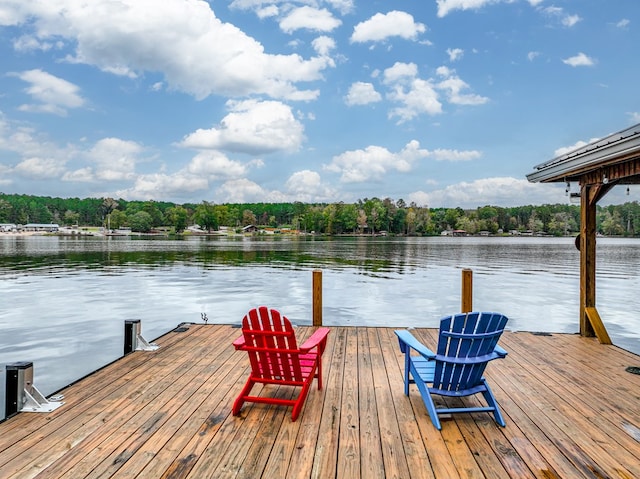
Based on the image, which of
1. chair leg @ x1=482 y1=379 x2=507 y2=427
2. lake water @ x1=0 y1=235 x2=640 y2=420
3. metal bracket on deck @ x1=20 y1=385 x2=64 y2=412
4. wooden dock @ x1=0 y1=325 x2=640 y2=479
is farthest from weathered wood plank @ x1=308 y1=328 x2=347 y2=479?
lake water @ x1=0 y1=235 x2=640 y2=420

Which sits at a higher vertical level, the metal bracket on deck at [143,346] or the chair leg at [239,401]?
the chair leg at [239,401]

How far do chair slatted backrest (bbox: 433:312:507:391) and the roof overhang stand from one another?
6.70ft

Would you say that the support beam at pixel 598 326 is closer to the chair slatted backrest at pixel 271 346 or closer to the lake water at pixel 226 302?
the lake water at pixel 226 302

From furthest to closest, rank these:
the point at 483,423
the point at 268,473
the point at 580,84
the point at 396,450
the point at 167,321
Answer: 1. the point at 580,84
2. the point at 167,321
3. the point at 483,423
4. the point at 396,450
5. the point at 268,473

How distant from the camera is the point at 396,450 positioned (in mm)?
2824

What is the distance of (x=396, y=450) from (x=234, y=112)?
1528 inches

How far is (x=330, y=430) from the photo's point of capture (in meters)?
3.12

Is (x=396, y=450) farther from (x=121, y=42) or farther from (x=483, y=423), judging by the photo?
(x=121, y=42)

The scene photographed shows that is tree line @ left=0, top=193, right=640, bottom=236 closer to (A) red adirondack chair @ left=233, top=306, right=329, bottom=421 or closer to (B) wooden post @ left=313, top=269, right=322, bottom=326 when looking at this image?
(B) wooden post @ left=313, top=269, right=322, bottom=326

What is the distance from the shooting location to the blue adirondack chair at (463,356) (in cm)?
319

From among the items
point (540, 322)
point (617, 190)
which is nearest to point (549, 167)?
point (617, 190)

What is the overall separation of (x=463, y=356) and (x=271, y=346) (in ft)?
4.78

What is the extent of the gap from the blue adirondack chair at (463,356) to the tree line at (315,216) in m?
95.4

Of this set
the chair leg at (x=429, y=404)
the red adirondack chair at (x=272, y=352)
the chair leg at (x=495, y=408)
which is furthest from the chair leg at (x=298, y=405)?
the chair leg at (x=495, y=408)
